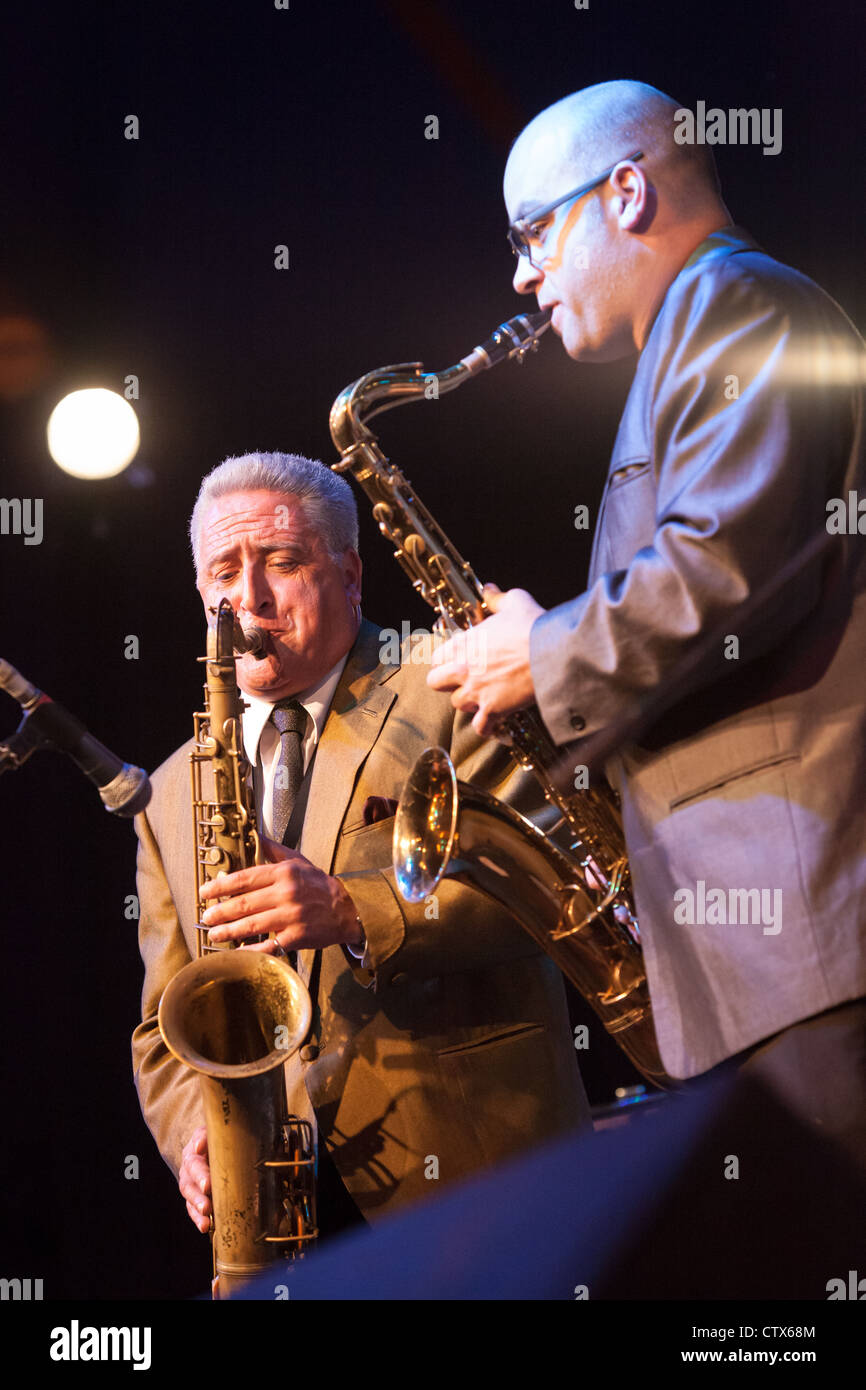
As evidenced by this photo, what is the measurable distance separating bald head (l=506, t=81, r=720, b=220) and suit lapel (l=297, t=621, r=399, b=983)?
1.12m

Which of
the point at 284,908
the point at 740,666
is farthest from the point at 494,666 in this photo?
the point at 284,908

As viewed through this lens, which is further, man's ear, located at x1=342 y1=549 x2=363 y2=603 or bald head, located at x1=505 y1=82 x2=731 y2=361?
man's ear, located at x1=342 y1=549 x2=363 y2=603

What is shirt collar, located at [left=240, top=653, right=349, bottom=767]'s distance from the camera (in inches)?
114

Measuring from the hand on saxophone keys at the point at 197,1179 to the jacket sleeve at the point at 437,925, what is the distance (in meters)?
0.51

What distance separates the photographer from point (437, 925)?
8.21ft

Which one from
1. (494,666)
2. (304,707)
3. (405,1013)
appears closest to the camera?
(494,666)

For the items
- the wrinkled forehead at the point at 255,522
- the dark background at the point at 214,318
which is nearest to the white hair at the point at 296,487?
the wrinkled forehead at the point at 255,522

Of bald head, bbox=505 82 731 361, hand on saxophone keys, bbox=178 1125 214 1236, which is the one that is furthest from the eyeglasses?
hand on saxophone keys, bbox=178 1125 214 1236

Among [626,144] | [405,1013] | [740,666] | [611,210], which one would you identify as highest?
[626,144]

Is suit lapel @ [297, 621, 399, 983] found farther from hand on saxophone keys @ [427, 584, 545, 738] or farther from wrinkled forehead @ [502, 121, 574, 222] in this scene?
wrinkled forehead @ [502, 121, 574, 222]

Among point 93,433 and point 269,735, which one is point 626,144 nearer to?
point 269,735

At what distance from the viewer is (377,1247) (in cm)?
252

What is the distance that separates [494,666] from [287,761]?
0.98m
